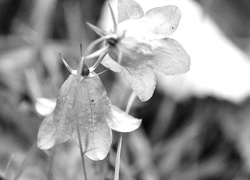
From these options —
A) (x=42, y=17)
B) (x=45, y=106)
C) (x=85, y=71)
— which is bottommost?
(x=42, y=17)

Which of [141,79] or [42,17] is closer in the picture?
[141,79]

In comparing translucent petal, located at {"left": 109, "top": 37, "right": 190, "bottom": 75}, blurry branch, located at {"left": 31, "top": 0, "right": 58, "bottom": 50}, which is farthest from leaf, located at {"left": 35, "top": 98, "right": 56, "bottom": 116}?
blurry branch, located at {"left": 31, "top": 0, "right": 58, "bottom": 50}

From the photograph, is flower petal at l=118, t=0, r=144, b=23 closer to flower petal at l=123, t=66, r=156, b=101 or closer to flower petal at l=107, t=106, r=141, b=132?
flower petal at l=123, t=66, r=156, b=101

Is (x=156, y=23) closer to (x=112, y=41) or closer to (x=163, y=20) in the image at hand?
(x=163, y=20)

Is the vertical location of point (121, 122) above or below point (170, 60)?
below

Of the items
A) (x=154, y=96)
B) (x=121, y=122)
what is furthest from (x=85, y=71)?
(x=154, y=96)

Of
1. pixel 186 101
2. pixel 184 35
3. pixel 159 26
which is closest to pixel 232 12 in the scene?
pixel 184 35

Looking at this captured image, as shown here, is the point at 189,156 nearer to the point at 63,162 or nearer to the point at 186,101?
the point at 186,101

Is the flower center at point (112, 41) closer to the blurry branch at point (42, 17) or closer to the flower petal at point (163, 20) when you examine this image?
the flower petal at point (163, 20)
